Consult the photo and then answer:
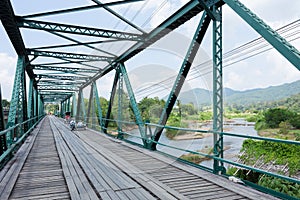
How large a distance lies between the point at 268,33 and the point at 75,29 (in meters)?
5.99

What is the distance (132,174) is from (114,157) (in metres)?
1.72

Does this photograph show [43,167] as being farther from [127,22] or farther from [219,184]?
[127,22]

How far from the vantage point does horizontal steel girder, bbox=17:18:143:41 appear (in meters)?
6.94

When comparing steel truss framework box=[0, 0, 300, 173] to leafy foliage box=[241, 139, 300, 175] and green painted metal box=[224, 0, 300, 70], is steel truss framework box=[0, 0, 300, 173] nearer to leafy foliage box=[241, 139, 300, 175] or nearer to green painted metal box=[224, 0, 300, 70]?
green painted metal box=[224, 0, 300, 70]

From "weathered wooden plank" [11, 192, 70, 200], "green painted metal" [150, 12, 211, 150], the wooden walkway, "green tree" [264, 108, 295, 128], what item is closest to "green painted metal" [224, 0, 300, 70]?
"green painted metal" [150, 12, 211, 150]

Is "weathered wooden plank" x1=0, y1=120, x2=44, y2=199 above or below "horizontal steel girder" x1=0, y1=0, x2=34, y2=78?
below

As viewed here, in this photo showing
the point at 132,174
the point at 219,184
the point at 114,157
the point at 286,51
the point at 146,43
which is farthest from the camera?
the point at 146,43

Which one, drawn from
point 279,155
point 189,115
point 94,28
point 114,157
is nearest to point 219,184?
point 114,157

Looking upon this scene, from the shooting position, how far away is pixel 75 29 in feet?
24.5

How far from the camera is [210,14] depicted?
4562 mm

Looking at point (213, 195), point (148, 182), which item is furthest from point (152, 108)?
point (213, 195)

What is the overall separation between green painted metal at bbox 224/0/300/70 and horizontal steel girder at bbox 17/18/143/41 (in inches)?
180

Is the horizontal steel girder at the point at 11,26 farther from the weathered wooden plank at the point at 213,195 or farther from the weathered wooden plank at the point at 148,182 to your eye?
the weathered wooden plank at the point at 213,195

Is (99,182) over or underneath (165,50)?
underneath
